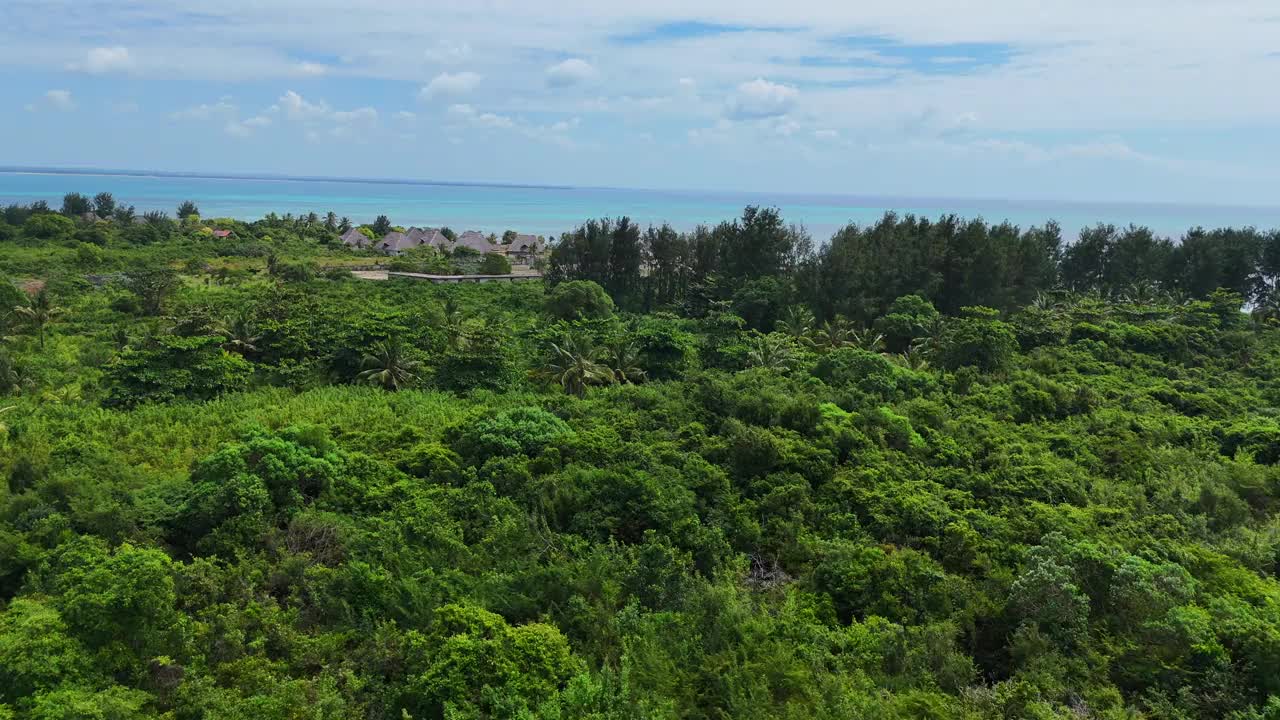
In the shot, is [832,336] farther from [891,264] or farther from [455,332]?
[455,332]

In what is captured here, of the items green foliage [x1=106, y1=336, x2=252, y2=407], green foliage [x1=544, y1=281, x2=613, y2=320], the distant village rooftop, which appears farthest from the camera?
the distant village rooftop

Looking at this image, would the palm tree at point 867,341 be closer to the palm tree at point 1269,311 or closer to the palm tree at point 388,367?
the palm tree at point 388,367

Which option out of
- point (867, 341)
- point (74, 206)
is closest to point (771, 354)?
point (867, 341)

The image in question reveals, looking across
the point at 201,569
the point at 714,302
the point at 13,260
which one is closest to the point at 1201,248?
the point at 714,302

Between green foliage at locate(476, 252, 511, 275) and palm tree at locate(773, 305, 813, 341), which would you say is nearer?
palm tree at locate(773, 305, 813, 341)

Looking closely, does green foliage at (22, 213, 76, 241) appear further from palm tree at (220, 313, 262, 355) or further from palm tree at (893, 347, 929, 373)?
palm tree at (893, 347, 929, 373)

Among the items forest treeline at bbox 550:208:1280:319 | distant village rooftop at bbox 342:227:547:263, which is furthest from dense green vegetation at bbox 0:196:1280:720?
distant village rooftop at bbox 342:227:547:263
